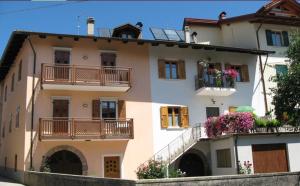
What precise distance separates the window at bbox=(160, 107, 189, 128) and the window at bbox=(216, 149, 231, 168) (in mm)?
2786

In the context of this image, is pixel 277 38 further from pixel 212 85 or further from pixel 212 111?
pixel 212 111

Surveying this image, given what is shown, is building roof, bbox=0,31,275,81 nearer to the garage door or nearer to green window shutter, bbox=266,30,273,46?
green window shutter, bbox=266,30,273,46

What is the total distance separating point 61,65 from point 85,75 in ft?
4.72

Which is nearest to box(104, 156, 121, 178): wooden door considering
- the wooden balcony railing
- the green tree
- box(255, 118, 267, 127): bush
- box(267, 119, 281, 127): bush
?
the wooden balcony railing

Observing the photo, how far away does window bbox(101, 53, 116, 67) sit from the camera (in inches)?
895

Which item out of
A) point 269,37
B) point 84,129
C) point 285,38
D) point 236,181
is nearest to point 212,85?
point 269,37

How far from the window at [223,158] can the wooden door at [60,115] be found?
869cm

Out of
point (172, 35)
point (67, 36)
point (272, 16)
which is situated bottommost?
point (67, 36)

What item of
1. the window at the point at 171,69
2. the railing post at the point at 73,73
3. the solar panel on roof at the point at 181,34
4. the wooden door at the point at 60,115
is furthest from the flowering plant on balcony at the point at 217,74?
the wooden door at the point at 60,115

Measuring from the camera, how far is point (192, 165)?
23453mm

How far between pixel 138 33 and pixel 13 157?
11124mm

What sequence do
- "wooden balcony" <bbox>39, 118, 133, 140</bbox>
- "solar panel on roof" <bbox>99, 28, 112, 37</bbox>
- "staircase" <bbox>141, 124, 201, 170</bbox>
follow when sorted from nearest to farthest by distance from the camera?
"wooden balcony" <bbox>39, 118, 133, 140</bbox>, "staircase" <bbox>141, 124, 201, 170</bbox>, "solar panel on roof" <bbox>99, 28, 112, 37</bbox>

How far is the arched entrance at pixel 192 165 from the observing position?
23.2 meters

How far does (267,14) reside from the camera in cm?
2752
